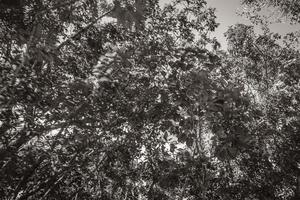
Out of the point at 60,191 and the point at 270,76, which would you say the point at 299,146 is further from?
the point at 60,191

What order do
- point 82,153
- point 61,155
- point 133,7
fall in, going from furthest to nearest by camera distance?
point 82,153
point 61,155
point 133,7

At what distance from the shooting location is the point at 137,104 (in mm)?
6336

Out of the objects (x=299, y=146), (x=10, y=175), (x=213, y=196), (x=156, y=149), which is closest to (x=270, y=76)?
(x=299, y=146)

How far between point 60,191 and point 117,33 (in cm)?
526

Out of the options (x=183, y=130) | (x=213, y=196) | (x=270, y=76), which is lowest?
(x=183, y=130)

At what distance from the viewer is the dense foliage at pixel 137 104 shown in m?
2.61

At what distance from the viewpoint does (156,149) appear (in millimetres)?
9383

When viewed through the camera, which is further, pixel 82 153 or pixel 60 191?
pixel 60 191

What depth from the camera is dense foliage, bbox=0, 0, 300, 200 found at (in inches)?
103

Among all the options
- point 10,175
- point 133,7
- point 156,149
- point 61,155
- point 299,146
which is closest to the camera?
point 133,7

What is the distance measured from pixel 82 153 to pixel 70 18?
12.0ft

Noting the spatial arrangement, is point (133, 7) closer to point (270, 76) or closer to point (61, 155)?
point (61, 155)

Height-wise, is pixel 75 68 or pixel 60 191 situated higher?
pixel 75 68

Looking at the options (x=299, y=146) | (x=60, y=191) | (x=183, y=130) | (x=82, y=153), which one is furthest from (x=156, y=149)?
(x=183, y=130)
